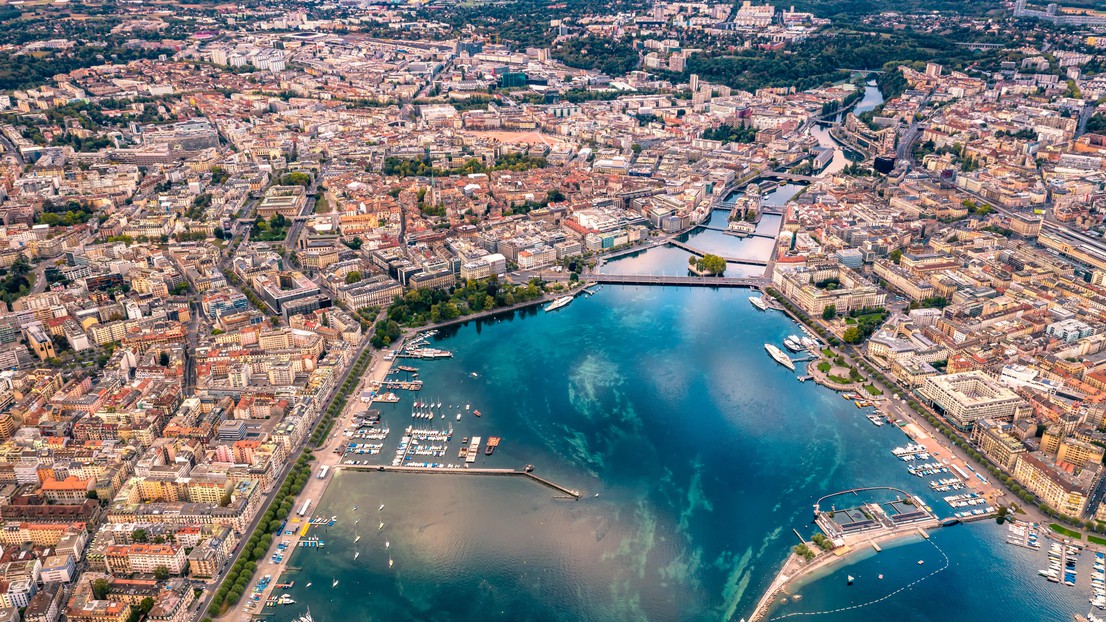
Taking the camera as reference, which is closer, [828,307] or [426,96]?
[828,307]

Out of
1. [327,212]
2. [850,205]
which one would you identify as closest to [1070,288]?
[850,205]

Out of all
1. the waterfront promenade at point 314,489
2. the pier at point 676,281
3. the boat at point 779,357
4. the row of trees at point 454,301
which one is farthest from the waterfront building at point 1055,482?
the row of trees at point 454,301

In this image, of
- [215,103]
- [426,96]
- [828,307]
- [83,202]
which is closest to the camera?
[828,307]

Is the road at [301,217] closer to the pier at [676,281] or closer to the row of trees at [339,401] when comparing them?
the row of trees at [339,401]

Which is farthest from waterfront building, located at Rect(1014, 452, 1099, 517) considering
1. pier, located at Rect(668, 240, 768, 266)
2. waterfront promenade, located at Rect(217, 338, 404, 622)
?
waterfront promenade, located at Rect(217, 338, 404, 622)

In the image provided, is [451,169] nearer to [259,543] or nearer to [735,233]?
[735,233]

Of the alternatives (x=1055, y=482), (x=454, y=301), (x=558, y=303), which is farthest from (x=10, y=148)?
(x=1055, y=482)

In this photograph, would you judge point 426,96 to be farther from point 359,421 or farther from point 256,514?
point 256,514
